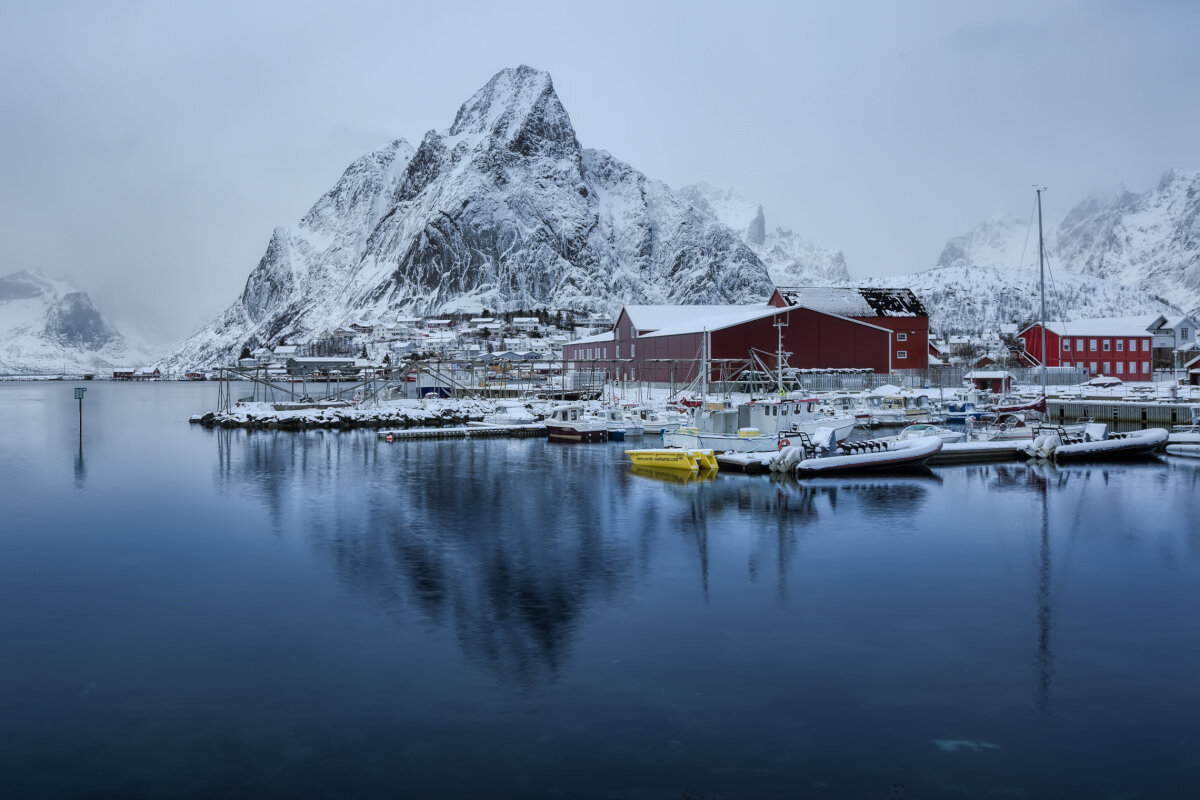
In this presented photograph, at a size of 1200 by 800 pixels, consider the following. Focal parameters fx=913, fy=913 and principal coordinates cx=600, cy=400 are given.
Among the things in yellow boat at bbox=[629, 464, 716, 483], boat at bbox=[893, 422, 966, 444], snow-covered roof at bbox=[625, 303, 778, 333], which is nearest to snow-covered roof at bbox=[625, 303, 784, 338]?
snow-covered roof at bbox=[625, 303, 778, 333]

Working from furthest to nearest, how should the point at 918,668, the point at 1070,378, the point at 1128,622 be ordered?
the point at 1070,378, the point at 1128,622, the point at 918,668

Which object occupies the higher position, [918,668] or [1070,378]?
[1070,378]

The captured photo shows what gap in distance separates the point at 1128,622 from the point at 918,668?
558cm

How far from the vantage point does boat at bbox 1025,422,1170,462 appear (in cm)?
4112

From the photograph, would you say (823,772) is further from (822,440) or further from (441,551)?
(822,440)

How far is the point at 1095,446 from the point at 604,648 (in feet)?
112

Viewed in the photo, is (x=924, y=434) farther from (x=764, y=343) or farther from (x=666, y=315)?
(x=666, y=315)

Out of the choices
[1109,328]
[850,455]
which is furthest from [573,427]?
[1109,328]

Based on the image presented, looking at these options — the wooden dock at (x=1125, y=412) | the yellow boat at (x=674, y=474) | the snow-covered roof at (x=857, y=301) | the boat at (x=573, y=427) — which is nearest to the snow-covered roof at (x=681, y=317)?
the snow-covered roof at (x=857, y=301)

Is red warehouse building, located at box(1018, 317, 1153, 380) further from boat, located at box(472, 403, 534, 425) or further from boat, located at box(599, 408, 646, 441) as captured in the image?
boat, located at box(472, 403, 534, 425)

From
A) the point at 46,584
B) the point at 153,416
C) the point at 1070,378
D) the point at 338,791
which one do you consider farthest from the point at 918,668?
the point at 153,416

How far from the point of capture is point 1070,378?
7769 cm

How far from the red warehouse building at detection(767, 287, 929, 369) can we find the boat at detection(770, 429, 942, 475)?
136 feet

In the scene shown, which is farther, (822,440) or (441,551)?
(822,440)
